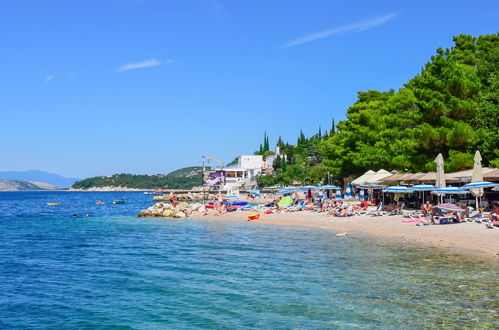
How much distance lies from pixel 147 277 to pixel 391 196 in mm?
33052

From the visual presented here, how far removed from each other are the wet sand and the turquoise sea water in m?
1.67

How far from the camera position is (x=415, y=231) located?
80.9 feet

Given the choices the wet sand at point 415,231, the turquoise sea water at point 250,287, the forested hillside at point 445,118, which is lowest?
the turquoise sea water at point 250,287

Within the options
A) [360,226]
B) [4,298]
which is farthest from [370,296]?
[360,226]

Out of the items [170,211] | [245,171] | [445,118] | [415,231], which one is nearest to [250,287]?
[415,231]

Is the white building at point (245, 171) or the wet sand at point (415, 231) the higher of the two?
the white building at point (245, 171)

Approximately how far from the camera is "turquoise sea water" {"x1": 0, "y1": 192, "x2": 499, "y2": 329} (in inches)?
430

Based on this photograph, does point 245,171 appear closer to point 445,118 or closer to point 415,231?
point 445,118

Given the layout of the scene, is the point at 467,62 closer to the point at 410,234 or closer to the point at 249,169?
the point at 410,234

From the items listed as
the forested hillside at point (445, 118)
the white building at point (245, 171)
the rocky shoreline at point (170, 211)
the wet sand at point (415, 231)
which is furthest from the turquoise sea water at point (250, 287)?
the white building at point (245, 171)

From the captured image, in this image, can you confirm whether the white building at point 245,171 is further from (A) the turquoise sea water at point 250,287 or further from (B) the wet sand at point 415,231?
(A) the turquoise sea water at point 250,287

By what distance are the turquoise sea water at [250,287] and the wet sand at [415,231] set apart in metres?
1.67

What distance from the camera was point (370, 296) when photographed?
41.2ft

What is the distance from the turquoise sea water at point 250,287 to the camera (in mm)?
10914
